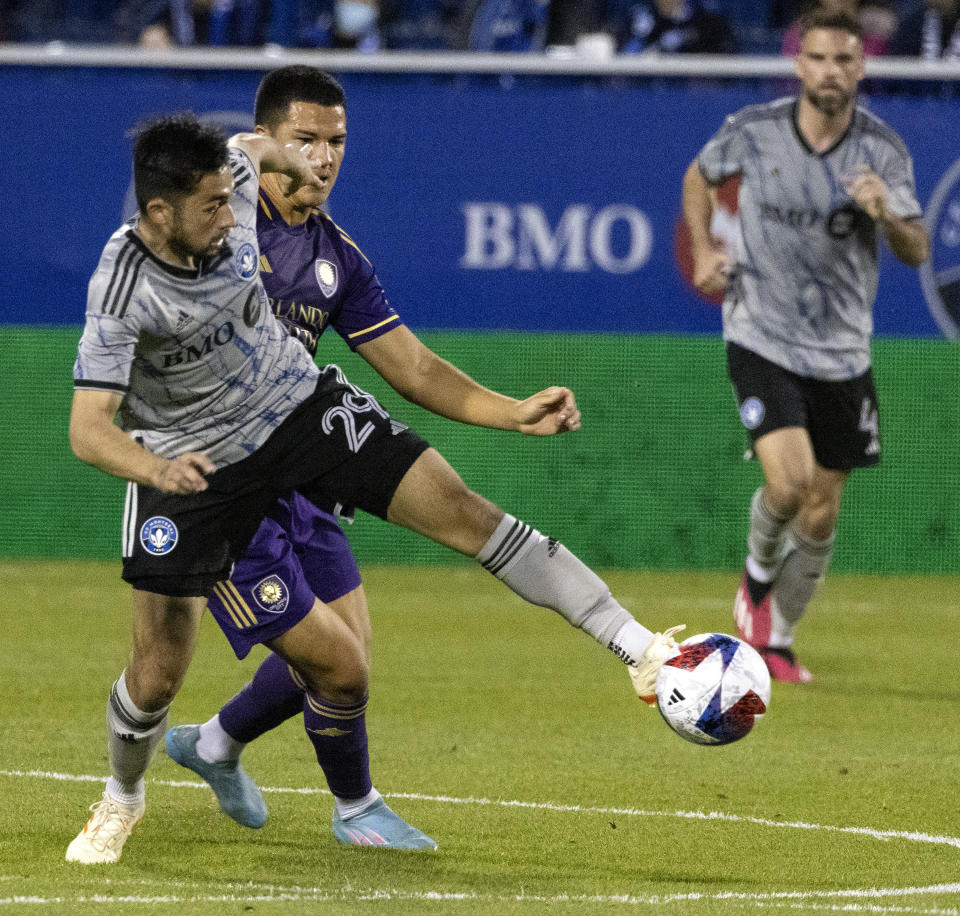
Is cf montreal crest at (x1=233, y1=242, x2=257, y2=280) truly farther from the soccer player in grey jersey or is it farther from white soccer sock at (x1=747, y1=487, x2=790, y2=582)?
white soccer sock at (x1=747, y1=487, x2=790, y2=582)

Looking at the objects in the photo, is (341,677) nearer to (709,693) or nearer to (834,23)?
(709,693)

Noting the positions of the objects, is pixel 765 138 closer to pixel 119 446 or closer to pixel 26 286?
pixel 119 446

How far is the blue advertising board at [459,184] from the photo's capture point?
12.0 metres

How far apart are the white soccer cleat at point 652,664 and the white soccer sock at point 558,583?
0.17 ft

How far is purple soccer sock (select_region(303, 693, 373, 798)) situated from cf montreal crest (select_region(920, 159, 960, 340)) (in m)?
7.91

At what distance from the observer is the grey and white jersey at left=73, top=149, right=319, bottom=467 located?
13.7ft

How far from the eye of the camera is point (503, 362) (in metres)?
11.6

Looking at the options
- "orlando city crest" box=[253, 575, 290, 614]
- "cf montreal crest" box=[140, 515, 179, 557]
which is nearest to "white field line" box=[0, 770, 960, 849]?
"orlando city crest" box=[253, 575, 290, 614]

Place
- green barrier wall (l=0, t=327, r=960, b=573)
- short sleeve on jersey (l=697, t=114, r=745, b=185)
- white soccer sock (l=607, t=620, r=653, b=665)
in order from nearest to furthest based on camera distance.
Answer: white soccer sock (l=607, t=620, r=653, b=665), short sleeve on jersey (l=697, t=114, r=745, b=185), green barrier wall (l=0, t=327, r=960, b=573)

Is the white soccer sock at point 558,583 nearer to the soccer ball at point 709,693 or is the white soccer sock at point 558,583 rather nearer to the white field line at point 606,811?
the soccer ball at point 709,693

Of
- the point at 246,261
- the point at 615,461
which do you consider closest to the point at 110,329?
the point at 246,261

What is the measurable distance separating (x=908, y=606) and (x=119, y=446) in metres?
6.99

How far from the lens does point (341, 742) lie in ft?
15.6

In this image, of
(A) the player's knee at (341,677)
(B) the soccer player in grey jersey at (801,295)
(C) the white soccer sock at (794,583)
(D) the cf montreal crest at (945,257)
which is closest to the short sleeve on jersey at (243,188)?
(A) the player's knee at (341,677)
